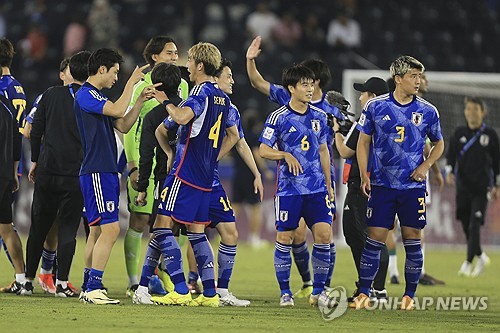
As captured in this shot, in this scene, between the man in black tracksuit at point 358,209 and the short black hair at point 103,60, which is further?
the man in black tracksuit at point 358,209

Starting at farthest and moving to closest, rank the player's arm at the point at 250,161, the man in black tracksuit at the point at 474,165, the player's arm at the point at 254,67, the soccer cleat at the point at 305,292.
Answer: the man in black tracksuit at the point at 474,165
the soccer cleat at the point at 305,292
the player's arm at the point at 254,67
the player's arm at the point at 250,161

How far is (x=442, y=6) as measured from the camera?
968 inches

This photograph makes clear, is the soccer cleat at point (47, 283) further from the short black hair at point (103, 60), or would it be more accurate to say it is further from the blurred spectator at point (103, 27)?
the blurred spectator at point (103, 27)

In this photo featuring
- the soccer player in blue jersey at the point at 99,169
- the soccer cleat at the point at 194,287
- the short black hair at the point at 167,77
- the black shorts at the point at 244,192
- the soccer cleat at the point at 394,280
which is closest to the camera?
the soccer player in blue jersey at the point at 99,169

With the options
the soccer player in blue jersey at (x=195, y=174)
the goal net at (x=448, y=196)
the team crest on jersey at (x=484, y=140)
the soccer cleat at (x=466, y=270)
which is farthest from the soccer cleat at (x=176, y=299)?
the goal net at (x=448, y=196)

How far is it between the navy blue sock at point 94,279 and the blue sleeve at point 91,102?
1.35 meters

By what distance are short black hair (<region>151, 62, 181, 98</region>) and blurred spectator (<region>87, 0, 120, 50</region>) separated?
13037mm

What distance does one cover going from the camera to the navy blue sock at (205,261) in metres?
9.38

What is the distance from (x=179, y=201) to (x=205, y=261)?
61 centimetres

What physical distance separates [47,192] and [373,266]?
3107mm

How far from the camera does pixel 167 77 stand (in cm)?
940

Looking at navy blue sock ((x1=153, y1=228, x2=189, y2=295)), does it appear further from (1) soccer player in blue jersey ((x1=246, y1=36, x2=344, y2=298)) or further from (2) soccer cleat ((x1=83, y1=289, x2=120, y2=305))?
(1) soccer player in blue jersey ((x1=246, y1=36, x2=344, y2=298))

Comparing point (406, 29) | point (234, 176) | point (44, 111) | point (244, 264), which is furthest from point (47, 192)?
point (406, 29)

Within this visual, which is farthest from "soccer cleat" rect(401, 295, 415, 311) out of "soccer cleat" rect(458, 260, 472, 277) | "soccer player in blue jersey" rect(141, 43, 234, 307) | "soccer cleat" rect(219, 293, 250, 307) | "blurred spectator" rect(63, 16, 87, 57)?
"blurred spectator" rect(63, 16, 87, 57)
